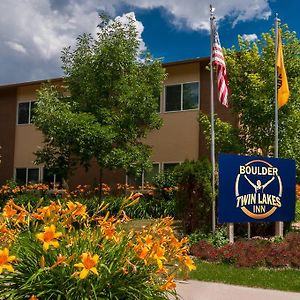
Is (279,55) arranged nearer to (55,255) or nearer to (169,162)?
(169,162)

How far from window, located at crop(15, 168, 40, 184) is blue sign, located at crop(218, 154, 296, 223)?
1514cm

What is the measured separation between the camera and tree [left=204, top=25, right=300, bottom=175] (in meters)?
16.8

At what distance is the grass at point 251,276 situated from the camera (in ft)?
26.8

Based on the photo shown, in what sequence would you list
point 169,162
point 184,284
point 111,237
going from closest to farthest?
1. point 111,237
2. point 184,284
3. point 169,162

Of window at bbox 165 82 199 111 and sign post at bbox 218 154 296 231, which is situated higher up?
window at bbox 165 82 199 111

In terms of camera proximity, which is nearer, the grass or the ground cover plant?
the ground cover plant

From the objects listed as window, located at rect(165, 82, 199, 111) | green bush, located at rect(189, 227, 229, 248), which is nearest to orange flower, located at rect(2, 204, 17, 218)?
green bush, located at rect(189, 227, 229, 248)

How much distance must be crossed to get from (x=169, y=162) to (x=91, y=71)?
6737mm

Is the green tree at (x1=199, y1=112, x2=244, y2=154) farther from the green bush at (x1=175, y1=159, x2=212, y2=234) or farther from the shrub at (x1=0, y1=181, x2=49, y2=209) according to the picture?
the shrub at (x1=0, y1=181, x2=49, y2=209)

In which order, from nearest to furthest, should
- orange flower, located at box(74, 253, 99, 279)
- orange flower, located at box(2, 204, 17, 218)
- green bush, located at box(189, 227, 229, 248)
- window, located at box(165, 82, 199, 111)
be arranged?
orange flower, located at box(74, 253, 99, 279), orange flower, located at box(2, 204, 17, 218), green bush, located at box(189, 227, 229, 248), window, located at box(165, 82, 199, 111)

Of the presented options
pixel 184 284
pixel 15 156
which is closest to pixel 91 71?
pixel 184 284

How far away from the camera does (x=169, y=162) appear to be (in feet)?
72.3

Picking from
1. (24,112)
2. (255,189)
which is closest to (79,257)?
(255,189)

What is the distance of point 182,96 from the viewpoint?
2191 centimetres
